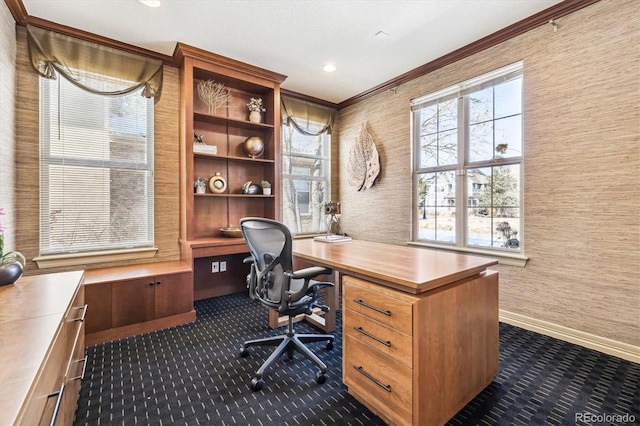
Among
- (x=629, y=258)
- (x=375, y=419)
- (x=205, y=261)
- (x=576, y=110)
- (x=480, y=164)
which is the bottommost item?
(x=375, y=419)

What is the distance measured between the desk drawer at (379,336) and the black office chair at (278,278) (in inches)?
14.0

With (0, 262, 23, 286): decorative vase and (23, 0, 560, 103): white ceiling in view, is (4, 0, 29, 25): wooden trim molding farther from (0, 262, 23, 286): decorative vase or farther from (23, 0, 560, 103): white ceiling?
(0, 262, 23, 286): decorative vase

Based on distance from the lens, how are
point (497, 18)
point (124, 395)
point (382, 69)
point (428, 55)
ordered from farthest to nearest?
point (382, 69), point (428, 55), point (497, 18), point (124, 395)

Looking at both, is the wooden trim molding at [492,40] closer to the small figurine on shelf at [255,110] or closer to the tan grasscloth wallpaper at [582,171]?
the tan grasscloth wallpaper at [582,171]

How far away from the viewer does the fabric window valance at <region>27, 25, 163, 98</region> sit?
2643 millimetres

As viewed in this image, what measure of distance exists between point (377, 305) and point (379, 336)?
0.16 m

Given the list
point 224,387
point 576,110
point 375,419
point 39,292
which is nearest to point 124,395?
point 224,387

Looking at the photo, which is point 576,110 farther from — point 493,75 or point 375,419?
point 375,419

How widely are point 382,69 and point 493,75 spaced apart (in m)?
1.23

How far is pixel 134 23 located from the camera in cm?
264

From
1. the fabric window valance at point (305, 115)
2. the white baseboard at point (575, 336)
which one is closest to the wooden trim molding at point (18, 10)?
the fabric window valance at point (305, 115)

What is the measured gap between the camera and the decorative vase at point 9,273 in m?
1.60

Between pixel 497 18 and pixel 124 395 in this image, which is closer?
pixel 124 395

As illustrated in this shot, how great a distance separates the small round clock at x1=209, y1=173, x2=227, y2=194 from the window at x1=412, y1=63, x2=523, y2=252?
7.93 ft
